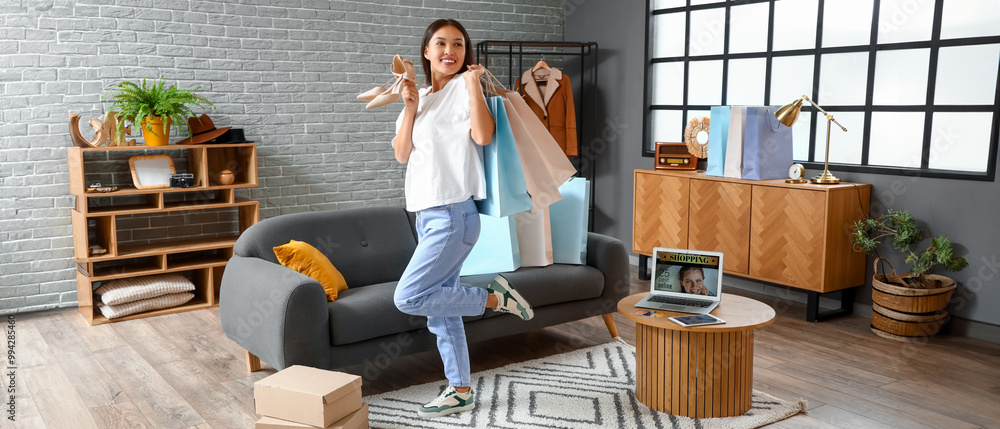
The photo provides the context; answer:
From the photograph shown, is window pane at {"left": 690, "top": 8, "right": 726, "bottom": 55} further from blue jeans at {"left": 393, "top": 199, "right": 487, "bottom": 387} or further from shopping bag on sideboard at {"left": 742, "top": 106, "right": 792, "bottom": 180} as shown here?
blue jeans at {"left": 393, "top": 199, "right": 487, "bottom": 387}

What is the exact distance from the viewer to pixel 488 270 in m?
3.64

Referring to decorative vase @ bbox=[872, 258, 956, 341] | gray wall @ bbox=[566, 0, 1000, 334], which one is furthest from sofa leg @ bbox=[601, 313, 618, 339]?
gray wall @ bbox=[566, 0, 1000, 334]

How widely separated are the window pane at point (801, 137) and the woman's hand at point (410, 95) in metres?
3.05

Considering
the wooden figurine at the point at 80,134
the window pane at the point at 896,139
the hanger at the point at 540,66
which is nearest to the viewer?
the window pane at the point at 896,139

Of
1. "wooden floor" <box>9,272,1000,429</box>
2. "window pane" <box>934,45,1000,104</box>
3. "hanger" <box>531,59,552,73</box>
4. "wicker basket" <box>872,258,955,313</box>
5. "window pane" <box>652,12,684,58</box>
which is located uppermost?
"window pane" <box>652,12,684,58</box>

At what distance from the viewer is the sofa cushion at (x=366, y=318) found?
2.96 m

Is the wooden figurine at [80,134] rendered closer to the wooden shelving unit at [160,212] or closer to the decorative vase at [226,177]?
the wooden shelving unit at [160,212]

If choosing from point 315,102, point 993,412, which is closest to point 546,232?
point 993,412

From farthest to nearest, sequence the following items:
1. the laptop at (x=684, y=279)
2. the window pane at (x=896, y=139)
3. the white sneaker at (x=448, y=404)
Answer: the window pane at (x=896, y=139) → the laptop at (x=684, y=279) → the white sneaker at (x=448, y=404)

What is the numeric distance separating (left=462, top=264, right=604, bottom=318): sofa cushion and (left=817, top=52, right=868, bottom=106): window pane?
200 cm

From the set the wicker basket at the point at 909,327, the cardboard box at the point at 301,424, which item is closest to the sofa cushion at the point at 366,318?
the cardboard box at the point at 301,424

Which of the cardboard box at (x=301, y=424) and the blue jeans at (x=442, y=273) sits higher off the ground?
the blue jeans at (x=442, y=273)

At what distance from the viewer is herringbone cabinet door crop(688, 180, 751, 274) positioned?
14.9 feet

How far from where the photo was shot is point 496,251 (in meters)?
3.67
